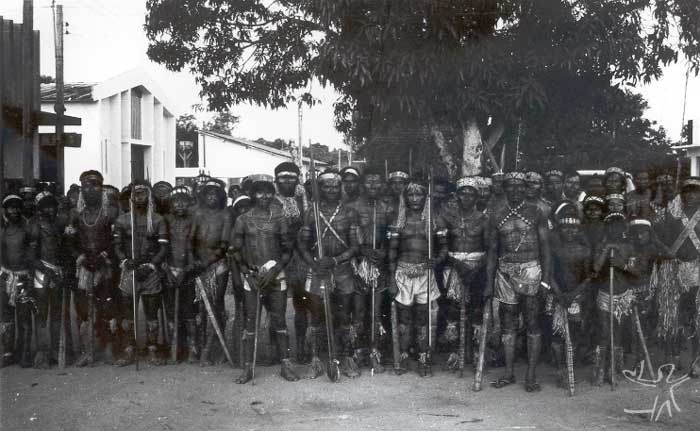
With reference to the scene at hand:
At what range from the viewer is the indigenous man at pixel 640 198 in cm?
815

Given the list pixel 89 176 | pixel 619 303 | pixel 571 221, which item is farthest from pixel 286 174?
pixel 619 303

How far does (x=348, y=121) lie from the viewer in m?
11.8

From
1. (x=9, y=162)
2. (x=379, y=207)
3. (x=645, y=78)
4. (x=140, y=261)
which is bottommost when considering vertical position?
(x=140, y=261)

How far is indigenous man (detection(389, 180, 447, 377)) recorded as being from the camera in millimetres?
7414

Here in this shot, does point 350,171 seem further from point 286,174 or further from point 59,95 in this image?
point 59,95

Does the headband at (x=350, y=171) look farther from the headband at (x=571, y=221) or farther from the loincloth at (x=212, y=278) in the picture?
the headband at (x=571, y=221)

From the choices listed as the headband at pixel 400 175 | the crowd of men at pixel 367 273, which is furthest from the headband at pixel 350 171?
the headband at pixel 400 175

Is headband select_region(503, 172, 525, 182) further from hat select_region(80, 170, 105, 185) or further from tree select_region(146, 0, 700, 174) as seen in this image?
hat select_region(80, 170, 105, 185)

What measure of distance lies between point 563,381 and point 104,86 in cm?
1408

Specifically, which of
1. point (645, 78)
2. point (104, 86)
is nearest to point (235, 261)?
point (645, 78)

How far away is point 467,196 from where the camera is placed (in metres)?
7.46

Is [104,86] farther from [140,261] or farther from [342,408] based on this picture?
[342,408]

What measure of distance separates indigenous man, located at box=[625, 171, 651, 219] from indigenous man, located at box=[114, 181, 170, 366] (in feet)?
16.8

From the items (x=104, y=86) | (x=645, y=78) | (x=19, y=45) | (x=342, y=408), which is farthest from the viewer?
(x=104, y=86)
